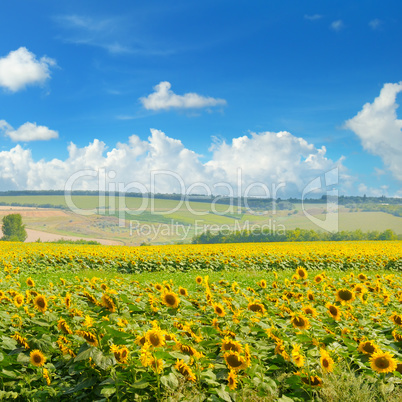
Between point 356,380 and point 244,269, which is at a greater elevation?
point 356,380

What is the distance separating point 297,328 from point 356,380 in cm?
81

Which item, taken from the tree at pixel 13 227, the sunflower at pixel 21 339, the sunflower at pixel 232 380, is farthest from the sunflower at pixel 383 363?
the tree at pixel 13 227

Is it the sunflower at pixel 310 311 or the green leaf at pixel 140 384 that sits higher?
the sunflower at pixel 310 311

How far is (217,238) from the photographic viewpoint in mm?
41312

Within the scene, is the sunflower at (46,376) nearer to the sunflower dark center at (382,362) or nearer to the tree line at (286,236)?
the sunflower dark center at (382,362)

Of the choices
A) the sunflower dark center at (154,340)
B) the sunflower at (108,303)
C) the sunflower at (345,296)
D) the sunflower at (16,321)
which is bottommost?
the sunflower at (16,321)

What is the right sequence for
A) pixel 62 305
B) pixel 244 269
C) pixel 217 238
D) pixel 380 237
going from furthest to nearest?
1. pixel 380 237
2. pixel 217 238
3. pixel 244 269
4. pixel 62 305

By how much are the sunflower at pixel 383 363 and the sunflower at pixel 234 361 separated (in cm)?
120

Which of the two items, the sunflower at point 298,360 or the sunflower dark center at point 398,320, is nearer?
the sunflower at point 298,360

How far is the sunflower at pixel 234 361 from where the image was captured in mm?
3238

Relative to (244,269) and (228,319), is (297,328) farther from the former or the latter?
(244,269)

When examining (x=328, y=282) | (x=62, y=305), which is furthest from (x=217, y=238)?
(x=62, y=305)

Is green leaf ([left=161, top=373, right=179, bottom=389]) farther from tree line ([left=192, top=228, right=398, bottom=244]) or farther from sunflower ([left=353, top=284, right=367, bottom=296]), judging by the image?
tree line ([left=192, top=228, right=398, bottom=244])

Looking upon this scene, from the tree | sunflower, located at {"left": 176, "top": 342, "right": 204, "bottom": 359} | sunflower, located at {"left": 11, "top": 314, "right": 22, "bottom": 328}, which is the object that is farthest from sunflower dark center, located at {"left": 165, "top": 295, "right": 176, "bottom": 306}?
the tree
